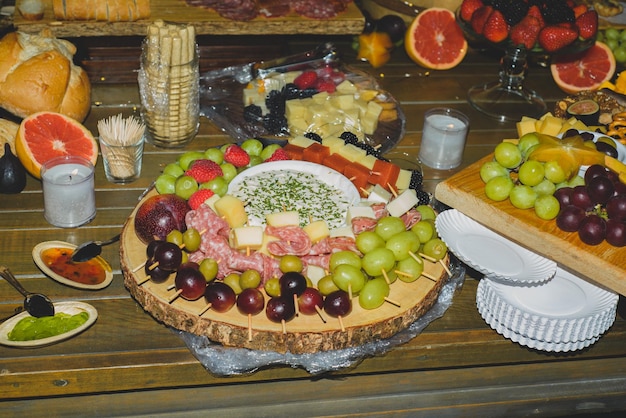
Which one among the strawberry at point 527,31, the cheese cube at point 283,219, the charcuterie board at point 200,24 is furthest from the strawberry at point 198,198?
the strawberry at point 527,31

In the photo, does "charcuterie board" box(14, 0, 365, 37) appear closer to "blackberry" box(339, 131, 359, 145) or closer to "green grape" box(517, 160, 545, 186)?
"blackberry" box(339, 131, 359, 145)

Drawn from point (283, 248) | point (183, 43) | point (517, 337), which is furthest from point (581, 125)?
point (183, 43)

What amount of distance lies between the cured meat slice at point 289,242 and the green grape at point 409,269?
254 mm

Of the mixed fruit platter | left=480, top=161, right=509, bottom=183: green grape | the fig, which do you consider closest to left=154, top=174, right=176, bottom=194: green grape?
the mixed fruit platter

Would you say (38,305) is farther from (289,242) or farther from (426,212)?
(426,212)

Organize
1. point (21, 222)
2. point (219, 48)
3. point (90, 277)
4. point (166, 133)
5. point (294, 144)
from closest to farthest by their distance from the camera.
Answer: point (90, 277) → point (21, 222) → point (294, 144) → point (166, 133) → point (219, 48)

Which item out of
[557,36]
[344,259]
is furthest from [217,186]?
[557,36]

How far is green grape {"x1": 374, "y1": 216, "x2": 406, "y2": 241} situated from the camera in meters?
2.13

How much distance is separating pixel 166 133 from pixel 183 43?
0.35m

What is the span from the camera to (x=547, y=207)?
82.3 inches

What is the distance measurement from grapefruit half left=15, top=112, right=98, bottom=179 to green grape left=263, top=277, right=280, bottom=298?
92 cm

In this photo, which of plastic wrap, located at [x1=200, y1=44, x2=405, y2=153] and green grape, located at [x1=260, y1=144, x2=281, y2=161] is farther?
plastic wrap, located at [x1=200, y1=44, x2=405, y2=153]

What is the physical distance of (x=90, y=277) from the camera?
2.18m

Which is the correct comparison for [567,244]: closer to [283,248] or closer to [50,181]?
[283,248]
